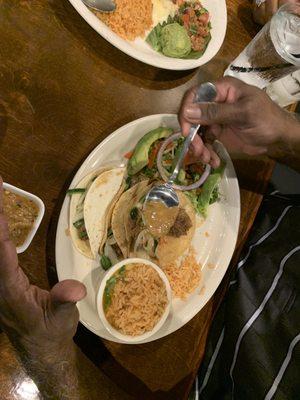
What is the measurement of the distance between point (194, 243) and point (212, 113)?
76 cm

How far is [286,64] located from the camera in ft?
6.69

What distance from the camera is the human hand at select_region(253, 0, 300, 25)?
90.0 inches

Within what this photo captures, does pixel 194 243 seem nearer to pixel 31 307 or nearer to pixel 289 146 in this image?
pixel 289 146

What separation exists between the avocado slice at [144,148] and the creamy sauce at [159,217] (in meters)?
0.20

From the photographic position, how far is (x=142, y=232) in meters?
2.08

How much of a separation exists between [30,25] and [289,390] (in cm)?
207

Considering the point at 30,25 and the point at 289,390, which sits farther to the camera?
the point at 30,25

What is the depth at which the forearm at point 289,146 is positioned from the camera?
6.47 ft

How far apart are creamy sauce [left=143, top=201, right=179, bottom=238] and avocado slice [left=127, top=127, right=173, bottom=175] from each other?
0.20 meters

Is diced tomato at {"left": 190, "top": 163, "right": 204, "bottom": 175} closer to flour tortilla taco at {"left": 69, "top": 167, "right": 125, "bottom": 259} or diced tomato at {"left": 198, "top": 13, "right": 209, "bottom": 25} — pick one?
flour tortilla taco at {"left": 69, "top": 167, "right": 125, "bottom": 259}

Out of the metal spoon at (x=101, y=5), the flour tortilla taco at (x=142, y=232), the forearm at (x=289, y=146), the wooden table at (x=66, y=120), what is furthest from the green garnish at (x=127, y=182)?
the metal spoon at (x=101, y=5)

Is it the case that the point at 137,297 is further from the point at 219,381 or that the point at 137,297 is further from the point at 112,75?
the point at 112,75

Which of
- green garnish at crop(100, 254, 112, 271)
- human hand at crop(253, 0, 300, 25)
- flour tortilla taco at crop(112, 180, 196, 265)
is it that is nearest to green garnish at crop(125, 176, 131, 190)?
flour tortilla taco at crop(112, 180, 196, 265)

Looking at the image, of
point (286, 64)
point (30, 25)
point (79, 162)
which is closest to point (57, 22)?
point (30, 25)
